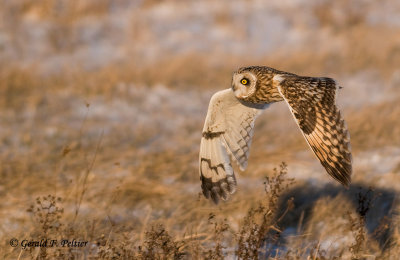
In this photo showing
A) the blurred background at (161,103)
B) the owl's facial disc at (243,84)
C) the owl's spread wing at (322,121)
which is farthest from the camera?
the blurred background at (161,103)

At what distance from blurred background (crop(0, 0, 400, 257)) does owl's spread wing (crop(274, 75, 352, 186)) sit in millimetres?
1367

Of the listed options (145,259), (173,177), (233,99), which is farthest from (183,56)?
(145,259)

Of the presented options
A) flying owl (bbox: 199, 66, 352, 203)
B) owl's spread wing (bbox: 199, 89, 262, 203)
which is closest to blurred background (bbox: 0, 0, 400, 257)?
owl's spread wing (bbox: 199, 89, 262, 203)

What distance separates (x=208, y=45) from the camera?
13758 millimetres

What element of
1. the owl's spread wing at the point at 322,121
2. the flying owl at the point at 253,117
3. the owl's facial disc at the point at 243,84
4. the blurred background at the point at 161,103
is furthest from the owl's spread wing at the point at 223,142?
the owl's spread wing at the point at 322,121

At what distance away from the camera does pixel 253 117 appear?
21.1 ft

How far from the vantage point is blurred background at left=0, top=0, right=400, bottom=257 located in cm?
717

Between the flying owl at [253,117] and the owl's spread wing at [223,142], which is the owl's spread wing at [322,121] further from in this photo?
the owl's spread wing at [223,142]

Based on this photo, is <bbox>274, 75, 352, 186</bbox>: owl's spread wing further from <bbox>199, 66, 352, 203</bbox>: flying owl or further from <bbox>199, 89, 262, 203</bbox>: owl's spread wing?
<bbox>199, 89, 262, 203</bbox>: owl's spread wing

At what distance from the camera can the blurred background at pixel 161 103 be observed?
23.5ft

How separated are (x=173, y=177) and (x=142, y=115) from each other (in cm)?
302

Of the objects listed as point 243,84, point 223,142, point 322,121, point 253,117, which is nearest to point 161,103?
point 253,117

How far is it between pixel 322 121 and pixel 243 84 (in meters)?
1.09

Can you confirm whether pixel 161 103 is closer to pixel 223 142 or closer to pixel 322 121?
pixel 223 142
